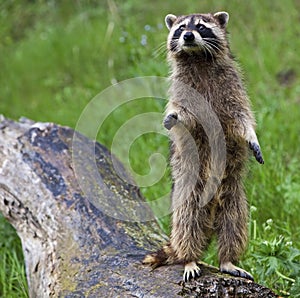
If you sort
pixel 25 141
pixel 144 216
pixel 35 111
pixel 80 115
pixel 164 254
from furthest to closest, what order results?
pixel 35 111 → pixel 80 115 → pixel 25 141 → pixel 144 216 → pixel 164 254

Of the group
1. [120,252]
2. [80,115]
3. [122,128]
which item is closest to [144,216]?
[120,252]

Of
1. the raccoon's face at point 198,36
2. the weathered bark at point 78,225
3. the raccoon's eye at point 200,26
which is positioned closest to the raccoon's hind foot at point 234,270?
the weathered bark at point 78,225

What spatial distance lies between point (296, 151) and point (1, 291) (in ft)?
9.42

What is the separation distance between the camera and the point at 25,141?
4500 mm

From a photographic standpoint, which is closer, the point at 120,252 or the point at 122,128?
the point at 120,252

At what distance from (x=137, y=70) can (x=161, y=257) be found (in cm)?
374

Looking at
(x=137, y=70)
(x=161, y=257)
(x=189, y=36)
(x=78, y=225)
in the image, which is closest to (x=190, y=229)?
(x=161, y=257)

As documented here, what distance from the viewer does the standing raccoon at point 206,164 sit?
11.8 feet

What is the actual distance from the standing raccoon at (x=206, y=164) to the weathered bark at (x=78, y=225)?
0.69ft

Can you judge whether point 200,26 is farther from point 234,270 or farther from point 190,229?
point 234,270

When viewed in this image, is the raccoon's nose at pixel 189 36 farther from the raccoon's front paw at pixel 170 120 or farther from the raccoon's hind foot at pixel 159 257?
the raccoon's hind foot at pixel 159 257

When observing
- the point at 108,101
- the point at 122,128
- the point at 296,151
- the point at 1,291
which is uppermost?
the point at 108,101

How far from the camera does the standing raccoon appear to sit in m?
3.58

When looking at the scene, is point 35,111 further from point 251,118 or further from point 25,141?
point 251,118
